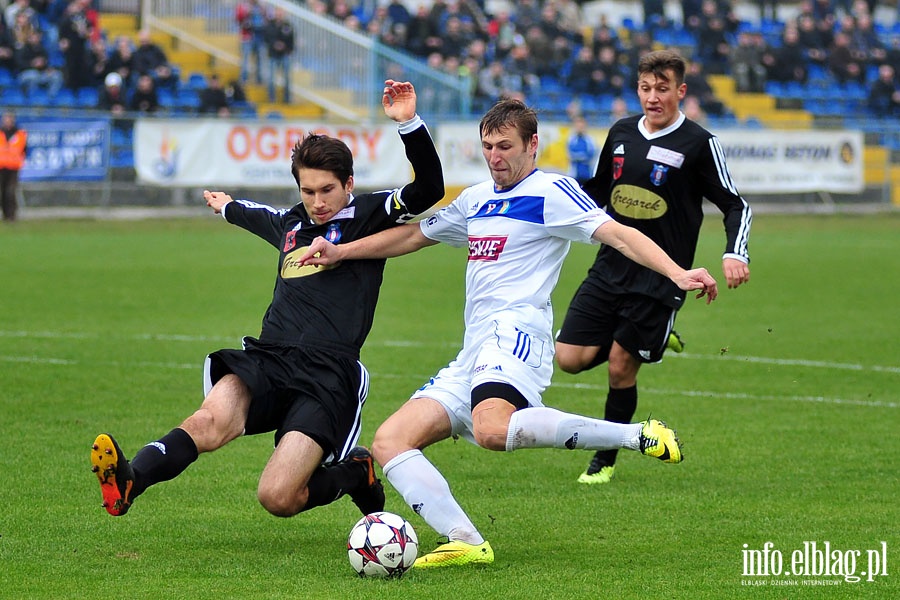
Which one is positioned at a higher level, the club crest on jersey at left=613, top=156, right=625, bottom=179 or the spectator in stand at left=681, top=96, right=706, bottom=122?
the club crest on jersey at left=613, top=156, right=625, bottom=179

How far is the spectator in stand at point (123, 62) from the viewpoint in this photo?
88.2ft

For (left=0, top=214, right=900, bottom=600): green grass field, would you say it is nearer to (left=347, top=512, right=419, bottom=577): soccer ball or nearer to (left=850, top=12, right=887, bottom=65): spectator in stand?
(left=347, top=512, right=419, bottom=577): soccer ball

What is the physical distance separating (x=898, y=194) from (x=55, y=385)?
22.5 m

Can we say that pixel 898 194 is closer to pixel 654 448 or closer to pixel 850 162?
pixel 850 162

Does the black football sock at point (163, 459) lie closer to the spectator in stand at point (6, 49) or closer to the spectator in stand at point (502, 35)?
the spectator in stand at point (6, 49)

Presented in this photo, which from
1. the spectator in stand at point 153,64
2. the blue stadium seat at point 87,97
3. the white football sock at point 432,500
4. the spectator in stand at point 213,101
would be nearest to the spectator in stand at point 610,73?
the spectator in stand at point 213,101

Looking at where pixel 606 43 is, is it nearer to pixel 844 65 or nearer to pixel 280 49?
pixel 844 65

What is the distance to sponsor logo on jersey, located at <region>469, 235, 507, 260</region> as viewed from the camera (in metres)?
5.88

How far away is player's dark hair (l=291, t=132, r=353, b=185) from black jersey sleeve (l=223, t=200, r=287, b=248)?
0.41m

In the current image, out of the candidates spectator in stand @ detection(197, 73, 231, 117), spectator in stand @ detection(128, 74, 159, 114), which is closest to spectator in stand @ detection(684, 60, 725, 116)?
spectator in stand @ detection(197, 73, 231, 117)

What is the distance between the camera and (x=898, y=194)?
28156mm

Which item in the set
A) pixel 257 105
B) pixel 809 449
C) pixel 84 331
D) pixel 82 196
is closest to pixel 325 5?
pixel 257 105

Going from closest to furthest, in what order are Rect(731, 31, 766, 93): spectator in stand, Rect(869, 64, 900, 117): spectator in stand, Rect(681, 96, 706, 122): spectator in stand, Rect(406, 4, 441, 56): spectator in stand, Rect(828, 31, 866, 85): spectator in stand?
Rect(681, 96, 706, 122): spectator in stand → Rect(406, 4, 441, 56): spectator in stand → Rect(869, 64, 900, 117): spectator in stand → Rect(731, 31, 766, 93): spectator in stand → Rect(828, 31, 866, 85): spectator in stand

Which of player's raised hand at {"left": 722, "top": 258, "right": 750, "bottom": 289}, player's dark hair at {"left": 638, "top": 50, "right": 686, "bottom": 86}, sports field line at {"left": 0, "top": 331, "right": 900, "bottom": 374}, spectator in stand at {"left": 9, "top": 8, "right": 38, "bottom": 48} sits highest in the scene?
spectator in stand at {"left": 9, "top": 8, "right": 38, "bottom": 48}
